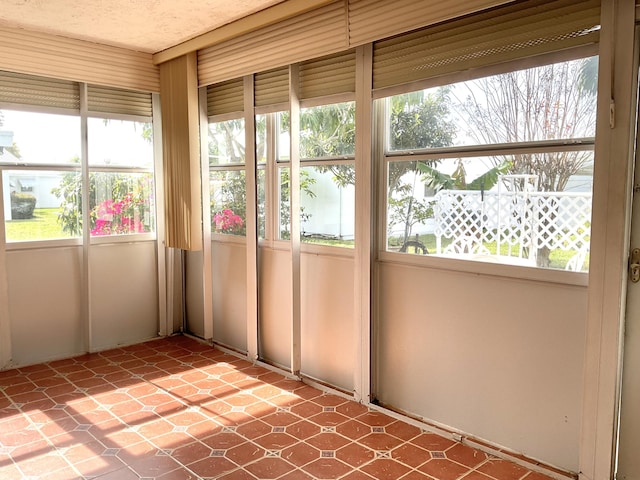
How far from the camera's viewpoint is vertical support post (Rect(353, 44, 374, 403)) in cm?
375

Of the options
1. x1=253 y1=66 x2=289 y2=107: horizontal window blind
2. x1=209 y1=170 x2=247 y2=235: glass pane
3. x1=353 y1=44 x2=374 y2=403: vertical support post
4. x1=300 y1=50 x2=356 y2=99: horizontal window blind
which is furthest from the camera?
x1=209 y1=170 x2=247 y2=235: glass pane

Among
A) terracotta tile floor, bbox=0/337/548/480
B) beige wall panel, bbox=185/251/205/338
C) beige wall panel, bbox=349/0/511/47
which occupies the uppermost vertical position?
beige wall panel, bbox=349/0/511/47

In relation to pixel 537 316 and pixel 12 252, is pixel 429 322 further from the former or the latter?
pixel 12 252

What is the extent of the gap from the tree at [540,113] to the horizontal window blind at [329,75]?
38.0 inches

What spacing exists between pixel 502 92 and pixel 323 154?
155cm

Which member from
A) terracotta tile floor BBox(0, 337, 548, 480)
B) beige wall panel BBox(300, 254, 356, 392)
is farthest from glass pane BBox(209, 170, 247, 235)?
terracotta tile floor BBox(0, 337, 548, 480)

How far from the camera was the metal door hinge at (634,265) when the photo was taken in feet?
8.66

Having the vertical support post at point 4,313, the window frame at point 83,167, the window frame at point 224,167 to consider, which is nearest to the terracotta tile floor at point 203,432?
the vertical support post at point 4,313

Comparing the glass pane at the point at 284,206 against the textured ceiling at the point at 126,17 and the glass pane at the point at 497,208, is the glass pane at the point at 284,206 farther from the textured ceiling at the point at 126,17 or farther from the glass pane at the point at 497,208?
the textured ceiling at the point at 126,17

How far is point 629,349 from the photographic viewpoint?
269 cm

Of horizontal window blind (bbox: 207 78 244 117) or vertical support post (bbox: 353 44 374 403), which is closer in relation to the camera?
vertical support post (bbox: 353 44 374 403)

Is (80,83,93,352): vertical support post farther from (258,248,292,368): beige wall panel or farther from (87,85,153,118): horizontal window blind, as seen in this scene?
(258,248,292,368): beige wall panel

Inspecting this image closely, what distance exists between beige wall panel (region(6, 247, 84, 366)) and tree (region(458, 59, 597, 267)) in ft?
13.0

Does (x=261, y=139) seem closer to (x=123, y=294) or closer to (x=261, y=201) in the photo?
(x=261, y=201)
